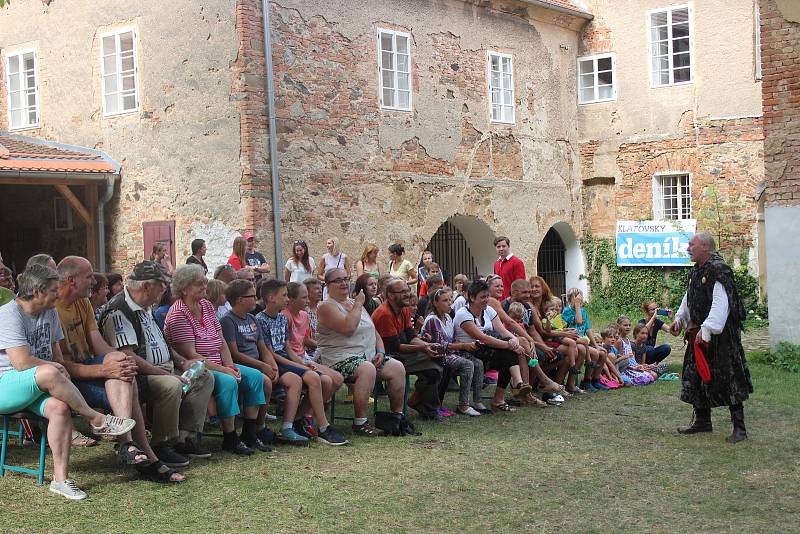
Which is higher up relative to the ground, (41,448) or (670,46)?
(670,46)

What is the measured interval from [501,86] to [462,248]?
338 cm

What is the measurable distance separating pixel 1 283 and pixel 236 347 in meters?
2.27

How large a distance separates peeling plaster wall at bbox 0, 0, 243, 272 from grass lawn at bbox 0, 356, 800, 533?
808 cm

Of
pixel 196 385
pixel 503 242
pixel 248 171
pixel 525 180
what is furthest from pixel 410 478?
pixel 525 180

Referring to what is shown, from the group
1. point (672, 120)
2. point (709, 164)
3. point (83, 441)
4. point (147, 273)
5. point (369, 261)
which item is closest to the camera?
point (147, 273)

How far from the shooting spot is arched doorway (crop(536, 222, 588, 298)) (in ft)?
71.1

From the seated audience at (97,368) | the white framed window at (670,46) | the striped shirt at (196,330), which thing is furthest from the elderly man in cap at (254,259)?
the white framed window at (670,46)

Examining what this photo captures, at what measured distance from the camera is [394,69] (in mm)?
17047

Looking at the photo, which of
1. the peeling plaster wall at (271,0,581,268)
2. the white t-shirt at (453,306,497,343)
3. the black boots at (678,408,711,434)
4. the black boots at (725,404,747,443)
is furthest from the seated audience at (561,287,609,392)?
the peeling plaster wall at (271,0,581,268)

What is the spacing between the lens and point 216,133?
1512cm

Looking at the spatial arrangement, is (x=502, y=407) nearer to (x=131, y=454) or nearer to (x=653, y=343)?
(x=653, y=343)

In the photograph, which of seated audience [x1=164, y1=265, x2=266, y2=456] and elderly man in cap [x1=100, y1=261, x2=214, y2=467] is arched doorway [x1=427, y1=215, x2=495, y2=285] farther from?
elderly man in cap [x1=100, y1=261, x2=214, y2=467]

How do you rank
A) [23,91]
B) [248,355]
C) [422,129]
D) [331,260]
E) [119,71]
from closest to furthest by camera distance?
[248,355], [331,260], [119,71], [422,129], [23,91]

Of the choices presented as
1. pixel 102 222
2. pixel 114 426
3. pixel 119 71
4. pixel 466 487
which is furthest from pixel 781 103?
pixel 102 222
